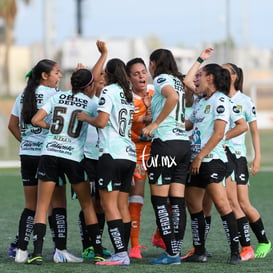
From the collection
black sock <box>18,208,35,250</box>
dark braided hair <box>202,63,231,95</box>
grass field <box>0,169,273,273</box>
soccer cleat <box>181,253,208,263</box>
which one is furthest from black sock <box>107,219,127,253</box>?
dark braided hair <box>202,63,231,95</box>

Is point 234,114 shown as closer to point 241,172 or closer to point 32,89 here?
point 241,172

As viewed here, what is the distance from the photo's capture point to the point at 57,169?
7855 mm

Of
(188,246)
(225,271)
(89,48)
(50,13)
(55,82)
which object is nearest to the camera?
(225,271)

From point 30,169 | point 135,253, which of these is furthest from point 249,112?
point 30,169

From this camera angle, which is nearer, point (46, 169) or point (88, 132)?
point (46, 169)

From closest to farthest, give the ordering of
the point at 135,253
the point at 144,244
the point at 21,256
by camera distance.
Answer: the point at 21,256
the point at 135,253
the point at 144,244

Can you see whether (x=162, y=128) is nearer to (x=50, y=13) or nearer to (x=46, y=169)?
(x=46, y=169)

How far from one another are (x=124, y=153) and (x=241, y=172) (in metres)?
1.41

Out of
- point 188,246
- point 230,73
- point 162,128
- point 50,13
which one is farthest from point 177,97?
point 50,13

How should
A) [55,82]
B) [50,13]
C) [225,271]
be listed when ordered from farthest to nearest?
[50,13] → [55,82] → [225,271]

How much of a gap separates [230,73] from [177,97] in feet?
3.09

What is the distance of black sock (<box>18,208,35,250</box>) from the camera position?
8062 mm

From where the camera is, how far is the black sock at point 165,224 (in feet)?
25.5

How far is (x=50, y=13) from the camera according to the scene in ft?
86.9
